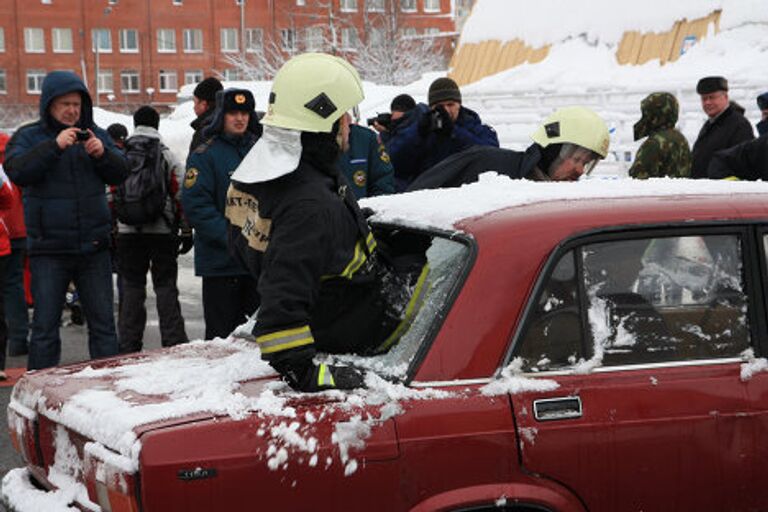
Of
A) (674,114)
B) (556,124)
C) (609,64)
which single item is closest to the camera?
(556,124)

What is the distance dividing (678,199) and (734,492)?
3.06 ft

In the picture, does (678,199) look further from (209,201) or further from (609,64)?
(609,64)

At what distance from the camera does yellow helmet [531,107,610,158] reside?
17.8 ft

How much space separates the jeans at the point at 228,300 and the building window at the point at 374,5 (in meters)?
45.1

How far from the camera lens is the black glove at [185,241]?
26.9ft

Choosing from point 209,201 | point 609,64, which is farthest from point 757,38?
point 209,201

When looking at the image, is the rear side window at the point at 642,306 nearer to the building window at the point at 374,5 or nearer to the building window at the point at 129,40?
the building window at the point at 374,5

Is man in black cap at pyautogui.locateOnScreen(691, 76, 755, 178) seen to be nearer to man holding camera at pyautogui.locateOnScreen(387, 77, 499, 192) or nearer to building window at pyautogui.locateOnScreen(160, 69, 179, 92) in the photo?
man holding camera at pyautogui.locateOnScreen(387, 77, 499, 192)

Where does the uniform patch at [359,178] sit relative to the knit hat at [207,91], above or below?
below

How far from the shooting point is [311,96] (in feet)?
12.4

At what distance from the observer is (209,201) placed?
695 centimetres

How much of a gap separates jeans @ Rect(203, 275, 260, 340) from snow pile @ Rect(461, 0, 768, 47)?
20.3 m

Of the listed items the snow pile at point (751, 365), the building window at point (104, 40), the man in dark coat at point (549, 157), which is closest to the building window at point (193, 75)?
the building window at point (104, 40)

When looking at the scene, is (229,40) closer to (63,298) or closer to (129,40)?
(129,40)
